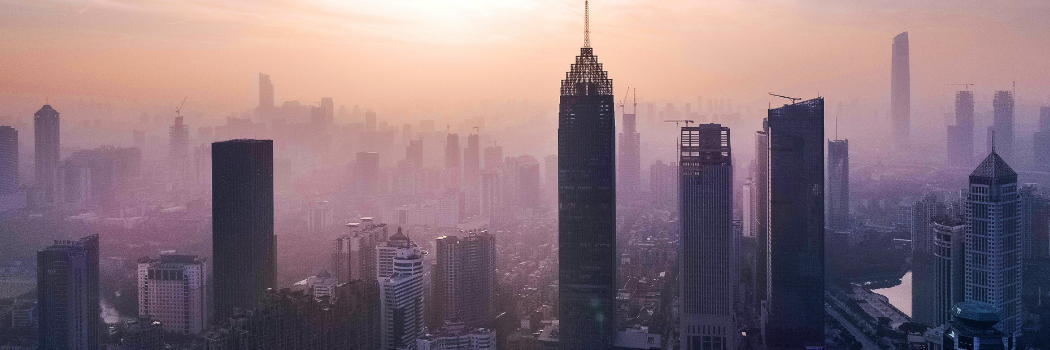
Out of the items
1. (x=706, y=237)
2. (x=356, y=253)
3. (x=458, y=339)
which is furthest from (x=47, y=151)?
(x=706, y=237)

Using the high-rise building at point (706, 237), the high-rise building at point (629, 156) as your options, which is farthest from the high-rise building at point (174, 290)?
the high-rise building at point (706, 237)

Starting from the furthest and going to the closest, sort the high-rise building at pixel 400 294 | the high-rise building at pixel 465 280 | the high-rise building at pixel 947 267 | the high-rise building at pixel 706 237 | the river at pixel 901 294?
the river at pixel 901 294 → the high-rise building at pixel 465 280 → the high-rise building at pixel 706 237 → the high-rise building at pixel 947 267 → the high-rise building at pixel 400 294

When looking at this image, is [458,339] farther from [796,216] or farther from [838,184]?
[838,184]

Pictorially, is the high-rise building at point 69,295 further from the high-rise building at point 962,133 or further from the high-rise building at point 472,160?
the high-rise building at point 962,133

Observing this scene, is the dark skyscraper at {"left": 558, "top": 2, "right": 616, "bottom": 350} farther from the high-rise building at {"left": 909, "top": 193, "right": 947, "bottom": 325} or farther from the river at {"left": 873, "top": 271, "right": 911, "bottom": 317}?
the river at {"left": 873, "top": 271, "right": 911, "bottom": 317}

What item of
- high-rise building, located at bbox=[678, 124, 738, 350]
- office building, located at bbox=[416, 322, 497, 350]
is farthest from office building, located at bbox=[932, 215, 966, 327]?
office building, located at bbox=[416, 322, 497, 350]

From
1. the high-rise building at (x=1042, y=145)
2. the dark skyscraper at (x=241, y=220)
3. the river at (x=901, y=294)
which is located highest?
the high-rise building at (x=1042, y=145)
